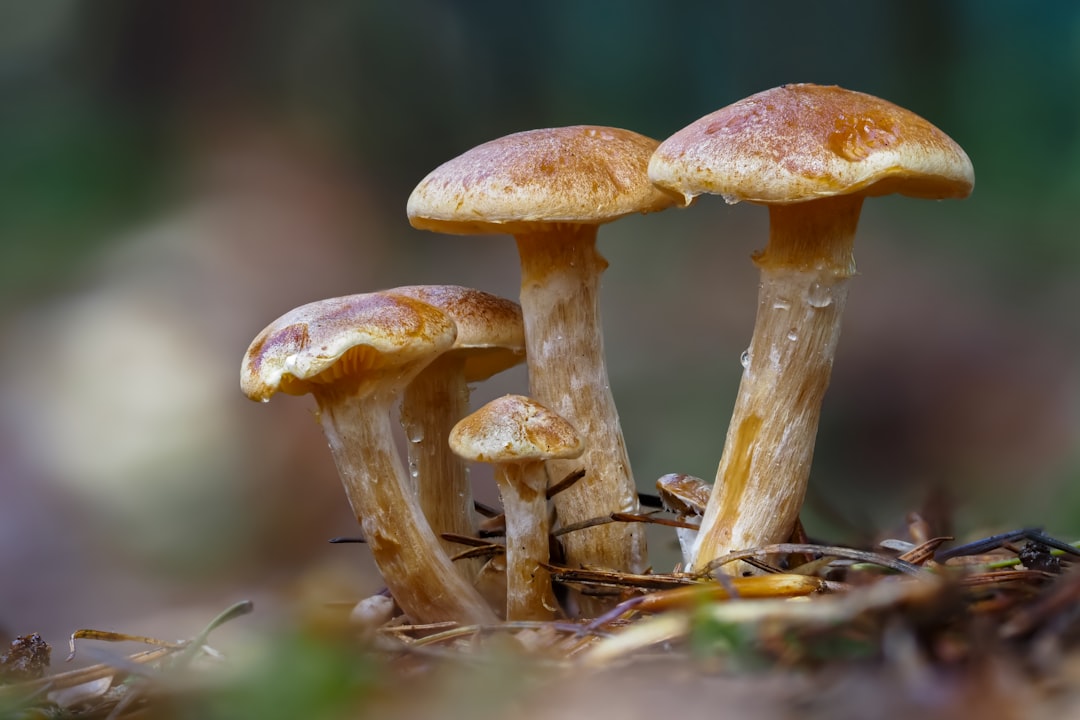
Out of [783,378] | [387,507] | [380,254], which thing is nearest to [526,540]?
[387,507]

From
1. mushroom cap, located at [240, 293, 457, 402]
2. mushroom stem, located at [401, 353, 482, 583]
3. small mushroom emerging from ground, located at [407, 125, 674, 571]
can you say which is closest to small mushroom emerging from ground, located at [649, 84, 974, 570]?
small mushroom emerging from ground, located at [407, 125, 674, 571]

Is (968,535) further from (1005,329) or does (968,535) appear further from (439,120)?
(439,120)

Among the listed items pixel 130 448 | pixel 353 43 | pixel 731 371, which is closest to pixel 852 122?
pixel 731 371

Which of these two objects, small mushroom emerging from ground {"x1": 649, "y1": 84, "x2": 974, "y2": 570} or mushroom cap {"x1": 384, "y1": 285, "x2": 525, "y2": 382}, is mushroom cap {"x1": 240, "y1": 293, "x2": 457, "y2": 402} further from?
small mushroom emerging from ground {"x1": 649, "y1": 84, "x2": 974, "y2": 570}

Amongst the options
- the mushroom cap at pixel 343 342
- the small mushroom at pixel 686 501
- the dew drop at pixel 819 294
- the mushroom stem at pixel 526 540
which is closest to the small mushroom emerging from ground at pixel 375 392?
the mushroom cap at pixel 343 342

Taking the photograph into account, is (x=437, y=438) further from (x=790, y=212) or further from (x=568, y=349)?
(x=790, y=212)

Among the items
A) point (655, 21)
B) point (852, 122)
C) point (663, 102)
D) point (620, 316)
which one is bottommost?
point (620, 316)
